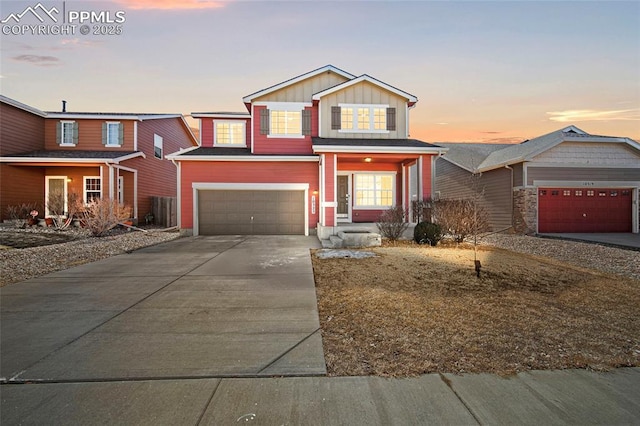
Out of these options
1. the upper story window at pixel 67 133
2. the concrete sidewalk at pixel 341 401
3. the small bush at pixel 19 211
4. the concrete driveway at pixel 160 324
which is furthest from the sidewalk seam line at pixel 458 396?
the upper story window at pixel 67 133

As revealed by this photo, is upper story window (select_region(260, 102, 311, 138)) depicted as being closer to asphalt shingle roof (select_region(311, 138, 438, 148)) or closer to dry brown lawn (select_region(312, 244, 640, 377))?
asphalt shingle roof (select_region(311, 138, 438, 148))

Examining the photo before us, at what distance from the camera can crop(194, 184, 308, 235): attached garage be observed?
14.7 m

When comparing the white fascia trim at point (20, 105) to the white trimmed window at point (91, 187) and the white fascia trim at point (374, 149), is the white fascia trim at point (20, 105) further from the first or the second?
the white fascia trim at point (374, 149)

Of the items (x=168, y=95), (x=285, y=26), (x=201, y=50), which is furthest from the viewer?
(x=168, y=95)

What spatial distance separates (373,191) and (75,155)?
15869mm

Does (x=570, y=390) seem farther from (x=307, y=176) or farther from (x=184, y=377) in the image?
(x=307, y=176)

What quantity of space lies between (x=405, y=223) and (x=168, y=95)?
17432mm

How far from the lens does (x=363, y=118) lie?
15148mm

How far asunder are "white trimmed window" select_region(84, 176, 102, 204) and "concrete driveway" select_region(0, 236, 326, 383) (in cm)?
1303

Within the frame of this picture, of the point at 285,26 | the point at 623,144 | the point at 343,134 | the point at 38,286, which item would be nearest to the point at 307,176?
the point at 343,134

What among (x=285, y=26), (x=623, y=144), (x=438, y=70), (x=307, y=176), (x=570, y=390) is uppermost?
(x=285, y=26)

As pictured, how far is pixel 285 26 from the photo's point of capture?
13711 mm

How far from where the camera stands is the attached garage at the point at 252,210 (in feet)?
48.1

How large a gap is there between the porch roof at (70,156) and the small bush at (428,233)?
15.5 m
